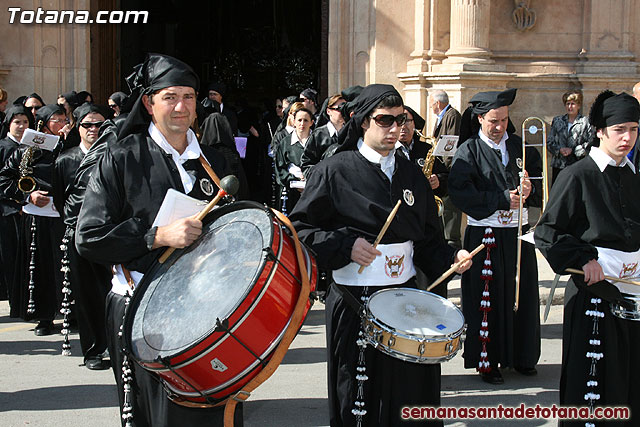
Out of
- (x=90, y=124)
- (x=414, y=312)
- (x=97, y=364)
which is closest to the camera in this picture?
(x=414, y=312)

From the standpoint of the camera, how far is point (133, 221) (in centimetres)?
400

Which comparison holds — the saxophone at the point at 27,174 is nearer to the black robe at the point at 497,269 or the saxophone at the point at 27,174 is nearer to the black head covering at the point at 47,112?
the black head covering at the point at 47,112

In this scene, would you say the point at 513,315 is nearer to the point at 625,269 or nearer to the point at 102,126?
the point at 625,269

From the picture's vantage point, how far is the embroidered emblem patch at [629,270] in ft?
16.3

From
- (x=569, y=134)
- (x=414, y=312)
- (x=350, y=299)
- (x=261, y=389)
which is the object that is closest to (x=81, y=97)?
(x=569, y=134)

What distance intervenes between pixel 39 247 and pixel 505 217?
4539 mm

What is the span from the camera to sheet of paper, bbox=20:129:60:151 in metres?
8.41

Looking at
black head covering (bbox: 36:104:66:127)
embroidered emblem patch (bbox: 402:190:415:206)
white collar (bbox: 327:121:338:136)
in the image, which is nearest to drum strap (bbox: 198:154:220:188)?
embroidered emblem patch (bbox: 402:190:415:206)

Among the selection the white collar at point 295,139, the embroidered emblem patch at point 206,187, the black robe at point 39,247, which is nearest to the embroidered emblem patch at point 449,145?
the white collar at point 295,139

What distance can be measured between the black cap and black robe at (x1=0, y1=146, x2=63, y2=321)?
4.14 meters

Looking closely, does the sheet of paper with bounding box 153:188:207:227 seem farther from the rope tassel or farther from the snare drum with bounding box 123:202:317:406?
the rope tassel

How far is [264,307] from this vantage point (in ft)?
11.9

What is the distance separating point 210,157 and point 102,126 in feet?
11.1

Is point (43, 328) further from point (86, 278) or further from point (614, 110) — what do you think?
point (614, 110)
